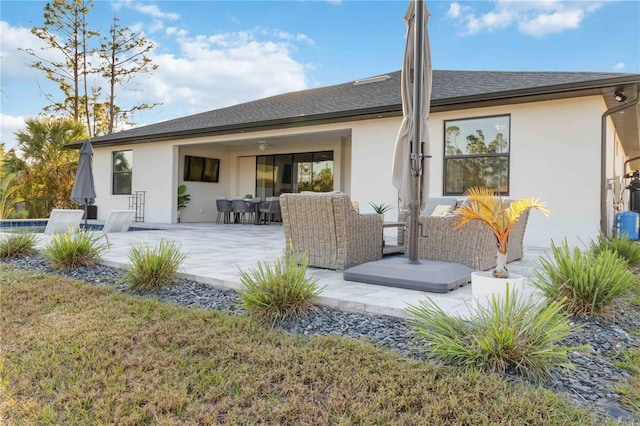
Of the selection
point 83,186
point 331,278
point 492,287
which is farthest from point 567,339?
point 83,186

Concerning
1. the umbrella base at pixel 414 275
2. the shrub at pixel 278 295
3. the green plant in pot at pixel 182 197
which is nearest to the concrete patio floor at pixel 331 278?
the umbrella base at pixel 414 275

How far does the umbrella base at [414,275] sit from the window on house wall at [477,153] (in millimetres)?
4198

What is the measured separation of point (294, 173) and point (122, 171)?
20.1 ft

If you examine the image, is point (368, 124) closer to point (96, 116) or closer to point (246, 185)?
point (246, 185)

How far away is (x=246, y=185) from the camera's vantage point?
15.6 m

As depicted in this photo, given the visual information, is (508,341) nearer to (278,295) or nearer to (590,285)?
(590,285)

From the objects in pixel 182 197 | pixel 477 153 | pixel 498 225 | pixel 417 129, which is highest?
pixel 477 153

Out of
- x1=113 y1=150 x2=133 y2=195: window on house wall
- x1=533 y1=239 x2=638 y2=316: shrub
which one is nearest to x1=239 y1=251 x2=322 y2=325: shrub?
x1=533 y1=239 x2=638 y2=316: shrub

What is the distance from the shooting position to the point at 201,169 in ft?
49.0

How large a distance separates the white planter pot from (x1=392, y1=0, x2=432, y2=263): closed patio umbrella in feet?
4.10

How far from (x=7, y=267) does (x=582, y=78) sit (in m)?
8.85

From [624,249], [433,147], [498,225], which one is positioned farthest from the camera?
[433,147]

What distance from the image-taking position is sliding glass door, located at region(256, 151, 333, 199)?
13.6m

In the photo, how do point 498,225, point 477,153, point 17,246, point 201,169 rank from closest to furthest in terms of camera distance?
point 498,225 → point 17,246 → point 477,153 → point 201,169
